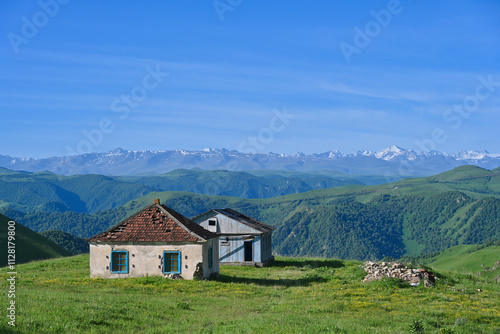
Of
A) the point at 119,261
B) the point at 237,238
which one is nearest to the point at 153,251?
the point at 119,261

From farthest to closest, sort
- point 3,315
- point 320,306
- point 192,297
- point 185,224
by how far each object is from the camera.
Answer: point 185,224
point 192,297
point 320,306
point 3,315

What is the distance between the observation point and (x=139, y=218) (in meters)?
39.5

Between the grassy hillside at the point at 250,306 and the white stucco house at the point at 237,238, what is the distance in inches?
463

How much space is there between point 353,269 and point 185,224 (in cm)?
1614

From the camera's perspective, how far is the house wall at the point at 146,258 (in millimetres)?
36562

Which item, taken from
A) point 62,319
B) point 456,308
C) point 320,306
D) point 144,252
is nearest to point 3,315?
point 62,319

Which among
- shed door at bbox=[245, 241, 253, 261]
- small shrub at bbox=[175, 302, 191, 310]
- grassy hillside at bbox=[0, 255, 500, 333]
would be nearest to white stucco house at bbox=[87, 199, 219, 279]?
grassy hillside at bbox=[0, 255, 500, 333]

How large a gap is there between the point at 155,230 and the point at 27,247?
68.9m

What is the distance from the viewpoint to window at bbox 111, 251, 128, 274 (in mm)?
37312

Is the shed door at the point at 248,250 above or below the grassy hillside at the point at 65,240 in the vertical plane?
above

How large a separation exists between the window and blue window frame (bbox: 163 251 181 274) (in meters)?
2.97

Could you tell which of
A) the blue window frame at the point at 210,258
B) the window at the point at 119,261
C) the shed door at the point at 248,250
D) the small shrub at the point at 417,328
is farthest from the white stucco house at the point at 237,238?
the small shrub at the point at 417,328

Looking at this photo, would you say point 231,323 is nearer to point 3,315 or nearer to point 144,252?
point 3,315

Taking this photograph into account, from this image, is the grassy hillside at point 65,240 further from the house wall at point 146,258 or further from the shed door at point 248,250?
the house wall at point 146,258
